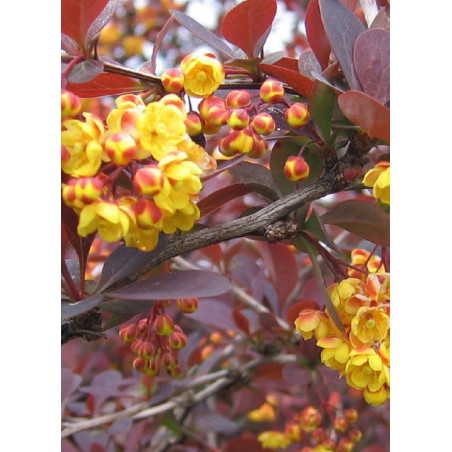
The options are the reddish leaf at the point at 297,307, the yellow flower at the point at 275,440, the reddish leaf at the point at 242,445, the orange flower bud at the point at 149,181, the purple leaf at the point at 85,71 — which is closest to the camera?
the orange flower bud at the point at 149,181

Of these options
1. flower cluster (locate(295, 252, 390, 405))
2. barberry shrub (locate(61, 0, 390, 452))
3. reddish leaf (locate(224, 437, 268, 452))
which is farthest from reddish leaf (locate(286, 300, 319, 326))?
reddish leaf (locate(224, 437, 268, 452))

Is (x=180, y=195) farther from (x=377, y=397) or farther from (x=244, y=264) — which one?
(x=244, y=264)

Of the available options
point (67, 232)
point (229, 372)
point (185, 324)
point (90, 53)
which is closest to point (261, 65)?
point (90, 53)

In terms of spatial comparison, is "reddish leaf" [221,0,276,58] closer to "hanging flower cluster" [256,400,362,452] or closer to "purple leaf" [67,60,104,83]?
"purple leaf" [67,60,104,83]

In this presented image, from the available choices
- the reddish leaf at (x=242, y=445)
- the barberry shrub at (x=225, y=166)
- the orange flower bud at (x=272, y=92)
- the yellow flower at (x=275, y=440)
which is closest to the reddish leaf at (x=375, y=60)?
the barberry shrub at (x=225, y=166)

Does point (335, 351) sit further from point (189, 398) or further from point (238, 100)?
point (189, 398)

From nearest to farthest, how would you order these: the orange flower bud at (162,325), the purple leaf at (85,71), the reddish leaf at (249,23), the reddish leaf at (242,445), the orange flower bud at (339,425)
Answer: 1. the purple leaf at (85,71)
2. the reddish leaf at (249,23)
3. the orange flower bud at (162,325)
4. the orange flower bud at (339,425)
5. the reddish leaf at (242,445)

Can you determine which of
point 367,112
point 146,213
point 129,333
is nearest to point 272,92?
point 367,112

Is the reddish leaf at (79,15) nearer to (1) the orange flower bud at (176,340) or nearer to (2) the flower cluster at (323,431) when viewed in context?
(1) the orange flower bud at (176,340)
